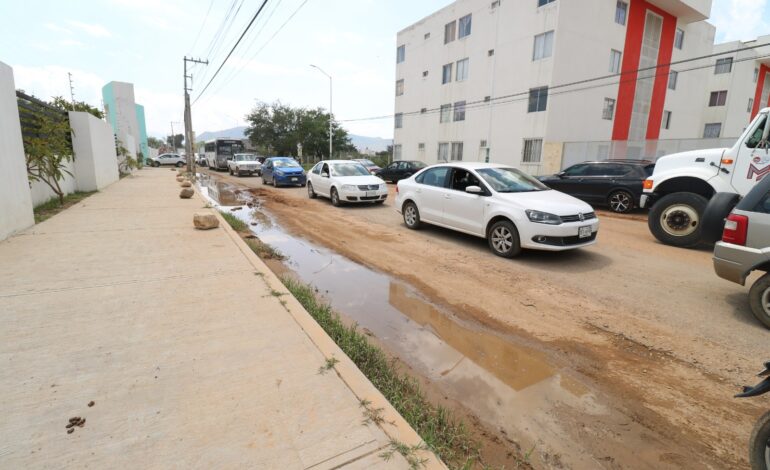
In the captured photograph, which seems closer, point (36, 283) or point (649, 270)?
point (36, 283)

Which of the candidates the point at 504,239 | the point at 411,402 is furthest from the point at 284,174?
the point at 411,402

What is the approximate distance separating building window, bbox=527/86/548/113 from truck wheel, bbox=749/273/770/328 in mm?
20584

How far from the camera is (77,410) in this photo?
232cm

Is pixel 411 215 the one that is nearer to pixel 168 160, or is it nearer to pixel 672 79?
pixel 672 79

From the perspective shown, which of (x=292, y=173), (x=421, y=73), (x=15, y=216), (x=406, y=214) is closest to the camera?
(x=15, y=216)

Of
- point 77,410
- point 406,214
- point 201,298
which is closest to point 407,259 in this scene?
point 406,214

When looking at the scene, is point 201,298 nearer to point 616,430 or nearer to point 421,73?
point 616,430

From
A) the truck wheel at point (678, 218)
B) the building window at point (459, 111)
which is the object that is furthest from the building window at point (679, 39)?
the truck wheel at point (678, 218)

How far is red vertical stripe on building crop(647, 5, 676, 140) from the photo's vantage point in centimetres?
2595

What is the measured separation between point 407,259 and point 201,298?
3.52 metres

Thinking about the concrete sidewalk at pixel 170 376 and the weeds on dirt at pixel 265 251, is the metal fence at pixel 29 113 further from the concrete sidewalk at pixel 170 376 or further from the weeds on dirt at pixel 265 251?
the weeds on dirt at pixel 265 251

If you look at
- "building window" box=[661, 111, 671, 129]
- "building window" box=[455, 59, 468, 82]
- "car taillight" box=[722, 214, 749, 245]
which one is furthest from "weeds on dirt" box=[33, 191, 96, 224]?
"building window" box=[661, 111, 671, 129]

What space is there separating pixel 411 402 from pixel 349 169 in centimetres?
1217

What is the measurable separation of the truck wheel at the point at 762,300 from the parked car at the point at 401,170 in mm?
17574
